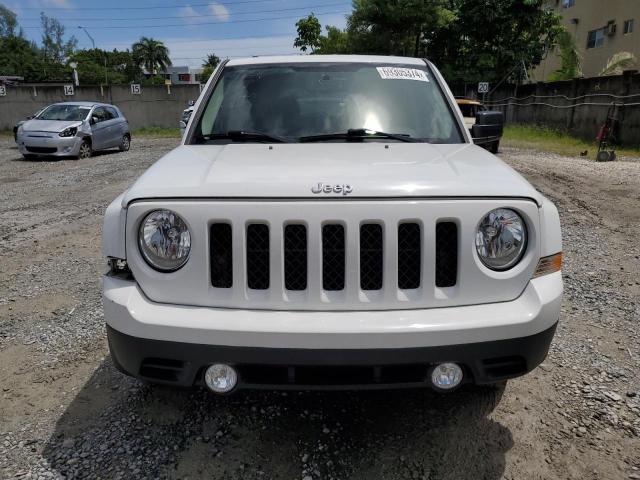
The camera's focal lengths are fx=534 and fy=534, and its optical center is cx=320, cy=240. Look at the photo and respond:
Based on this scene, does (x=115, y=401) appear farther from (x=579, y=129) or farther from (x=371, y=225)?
(x=579, y=129)

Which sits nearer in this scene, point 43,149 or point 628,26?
point 43,149

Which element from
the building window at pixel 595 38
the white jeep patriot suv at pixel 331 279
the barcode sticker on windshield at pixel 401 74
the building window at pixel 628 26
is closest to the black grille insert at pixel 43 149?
the barcode sticker on windshield at pixel 401 74

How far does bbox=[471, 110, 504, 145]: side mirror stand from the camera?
370 cm

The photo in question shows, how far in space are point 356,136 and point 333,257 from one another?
1.18 m

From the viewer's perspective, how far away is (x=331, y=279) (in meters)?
2.09

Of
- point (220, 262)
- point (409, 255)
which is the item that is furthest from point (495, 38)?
point (220, 262)

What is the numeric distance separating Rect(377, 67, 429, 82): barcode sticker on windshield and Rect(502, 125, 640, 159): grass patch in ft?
40.9

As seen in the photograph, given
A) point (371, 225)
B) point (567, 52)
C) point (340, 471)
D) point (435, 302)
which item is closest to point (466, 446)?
point (340, 471)

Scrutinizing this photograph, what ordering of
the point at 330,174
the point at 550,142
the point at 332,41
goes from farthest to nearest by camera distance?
the point at 332,41 < the point at 550,142 < the point at 330,174

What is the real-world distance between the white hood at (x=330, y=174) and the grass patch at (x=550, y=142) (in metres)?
13.6

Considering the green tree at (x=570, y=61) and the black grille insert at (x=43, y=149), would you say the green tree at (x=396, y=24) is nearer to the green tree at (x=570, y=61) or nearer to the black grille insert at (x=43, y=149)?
the green tree at (x=570, y=61)

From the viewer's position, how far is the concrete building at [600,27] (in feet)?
93.6

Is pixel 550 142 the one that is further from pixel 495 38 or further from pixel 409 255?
pixel 409 255

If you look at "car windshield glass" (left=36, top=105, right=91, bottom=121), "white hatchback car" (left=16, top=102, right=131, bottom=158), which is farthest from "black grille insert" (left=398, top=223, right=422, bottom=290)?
"car windshield glass" (left=36, top=105, right=91, bottom=121)
